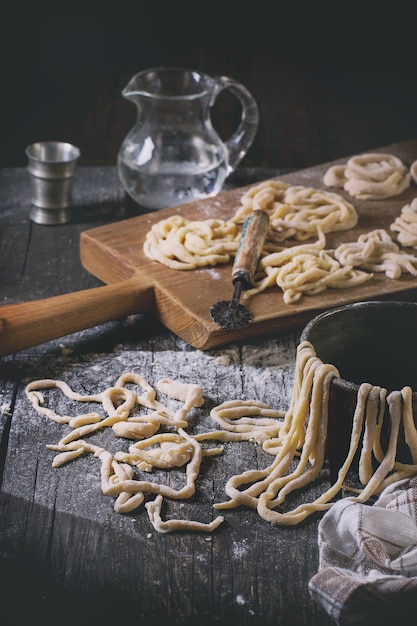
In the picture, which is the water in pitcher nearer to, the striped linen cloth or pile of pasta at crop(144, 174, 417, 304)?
pile of pasta at crop(144, 174, 417, 304)

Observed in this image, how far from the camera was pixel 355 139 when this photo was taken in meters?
5.36

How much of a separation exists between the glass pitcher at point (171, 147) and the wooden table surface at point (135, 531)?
86cm

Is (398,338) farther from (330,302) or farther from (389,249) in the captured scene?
(389,249)

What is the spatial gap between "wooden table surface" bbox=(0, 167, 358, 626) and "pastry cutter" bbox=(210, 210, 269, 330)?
0.09 metres

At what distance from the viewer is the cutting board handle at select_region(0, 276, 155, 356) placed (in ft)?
8.61

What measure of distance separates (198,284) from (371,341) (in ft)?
2.34

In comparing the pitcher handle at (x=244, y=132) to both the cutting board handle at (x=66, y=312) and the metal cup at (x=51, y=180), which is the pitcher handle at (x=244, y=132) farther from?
the cutting board handle at (x=66, y=312)

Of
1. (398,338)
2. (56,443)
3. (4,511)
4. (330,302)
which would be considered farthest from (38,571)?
(330,302)

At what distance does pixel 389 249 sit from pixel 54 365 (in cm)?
116

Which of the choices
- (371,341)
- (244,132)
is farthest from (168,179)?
(371,341)

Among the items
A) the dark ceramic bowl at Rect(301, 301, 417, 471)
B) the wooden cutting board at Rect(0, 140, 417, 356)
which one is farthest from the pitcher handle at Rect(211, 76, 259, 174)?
the dark ceramic bowl at Rect(301, 301, 417, 471)

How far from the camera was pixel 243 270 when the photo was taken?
2.87m

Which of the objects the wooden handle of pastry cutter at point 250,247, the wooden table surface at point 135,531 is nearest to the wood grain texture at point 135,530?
the wooden table surface at point 135,531

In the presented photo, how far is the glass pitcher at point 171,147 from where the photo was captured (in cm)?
353
